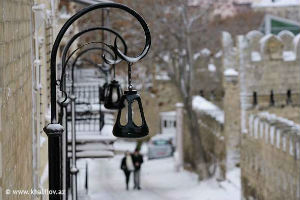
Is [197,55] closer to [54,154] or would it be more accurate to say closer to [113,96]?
[113,96]

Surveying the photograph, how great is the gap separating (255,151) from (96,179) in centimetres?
676

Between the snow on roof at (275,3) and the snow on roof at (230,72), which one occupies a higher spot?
the snow on roof at (275,3)

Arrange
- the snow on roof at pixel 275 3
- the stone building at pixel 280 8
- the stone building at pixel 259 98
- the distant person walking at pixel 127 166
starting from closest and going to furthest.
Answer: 1. the stone building at pixel 259 98
2. the distant person walking at pixel 127 166
3. the stone building at pixel 280 8
4. the snow on roof at pixel 275 3

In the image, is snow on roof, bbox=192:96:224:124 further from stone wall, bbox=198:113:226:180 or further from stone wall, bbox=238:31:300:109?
stone wall, bbox=238:31:300:109

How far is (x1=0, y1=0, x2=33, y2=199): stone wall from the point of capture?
578cm

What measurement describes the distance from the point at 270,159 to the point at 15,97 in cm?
1454

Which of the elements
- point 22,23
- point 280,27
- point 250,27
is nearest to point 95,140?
point 22,23

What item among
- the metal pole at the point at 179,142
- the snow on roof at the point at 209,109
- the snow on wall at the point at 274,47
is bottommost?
the metal pole at the point at 179,142

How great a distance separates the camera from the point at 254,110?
2702 centimetres

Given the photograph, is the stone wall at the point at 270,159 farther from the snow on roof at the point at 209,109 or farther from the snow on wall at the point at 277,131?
the snow on roof at the point at 209,109

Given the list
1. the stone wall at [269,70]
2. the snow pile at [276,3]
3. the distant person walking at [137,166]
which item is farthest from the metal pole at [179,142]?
the snow pile at [276,3]

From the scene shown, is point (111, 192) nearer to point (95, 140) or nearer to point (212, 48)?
point (95, 140)

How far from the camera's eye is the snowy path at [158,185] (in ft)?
80.9

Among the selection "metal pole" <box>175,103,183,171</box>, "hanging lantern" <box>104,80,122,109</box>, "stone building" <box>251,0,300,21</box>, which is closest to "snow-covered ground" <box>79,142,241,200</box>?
"metal pole" <box>175,103,183,171</box>
